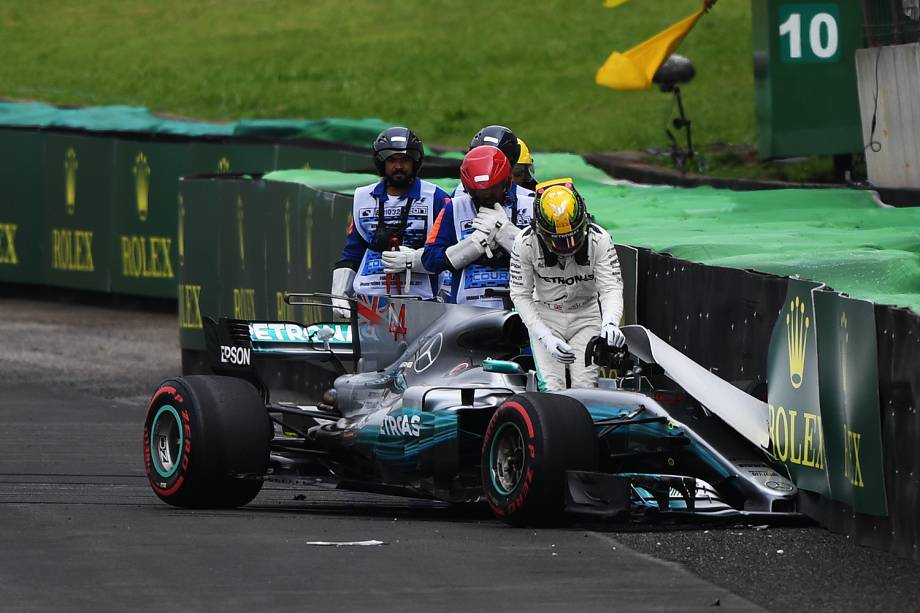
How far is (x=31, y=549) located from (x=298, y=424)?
291cm

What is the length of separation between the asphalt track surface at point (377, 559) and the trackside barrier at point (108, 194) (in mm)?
12735

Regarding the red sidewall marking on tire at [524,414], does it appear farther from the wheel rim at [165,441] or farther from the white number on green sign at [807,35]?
the white number on green sign at [807,35]

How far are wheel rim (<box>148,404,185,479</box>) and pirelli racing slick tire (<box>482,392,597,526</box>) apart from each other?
218cm

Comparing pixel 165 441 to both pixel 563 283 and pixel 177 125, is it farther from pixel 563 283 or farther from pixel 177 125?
pixel 177 125

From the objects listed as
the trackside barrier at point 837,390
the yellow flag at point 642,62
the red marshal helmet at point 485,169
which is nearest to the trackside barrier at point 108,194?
the yellow flag at point 642,62

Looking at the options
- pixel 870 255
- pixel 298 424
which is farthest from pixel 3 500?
pixel 870 255

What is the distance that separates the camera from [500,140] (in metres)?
12.9

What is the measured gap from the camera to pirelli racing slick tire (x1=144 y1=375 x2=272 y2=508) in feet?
38.1

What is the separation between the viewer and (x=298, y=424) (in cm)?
1257

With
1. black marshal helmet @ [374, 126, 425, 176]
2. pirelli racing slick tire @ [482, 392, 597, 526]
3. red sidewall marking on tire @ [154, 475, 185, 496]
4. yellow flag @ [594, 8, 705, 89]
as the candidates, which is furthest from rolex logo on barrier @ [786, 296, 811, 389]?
yellow flag @ [594, 8, 705, 89]

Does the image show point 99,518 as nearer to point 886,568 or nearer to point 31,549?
point 31,549

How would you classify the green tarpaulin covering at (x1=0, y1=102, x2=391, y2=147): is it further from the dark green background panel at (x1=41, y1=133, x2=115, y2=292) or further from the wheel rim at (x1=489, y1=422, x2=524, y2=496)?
the wheel rim at (x1=489, y1=422, x2=524, y2=496)

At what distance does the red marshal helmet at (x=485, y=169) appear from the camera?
41.0 feet

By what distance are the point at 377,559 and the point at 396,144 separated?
183 inches
